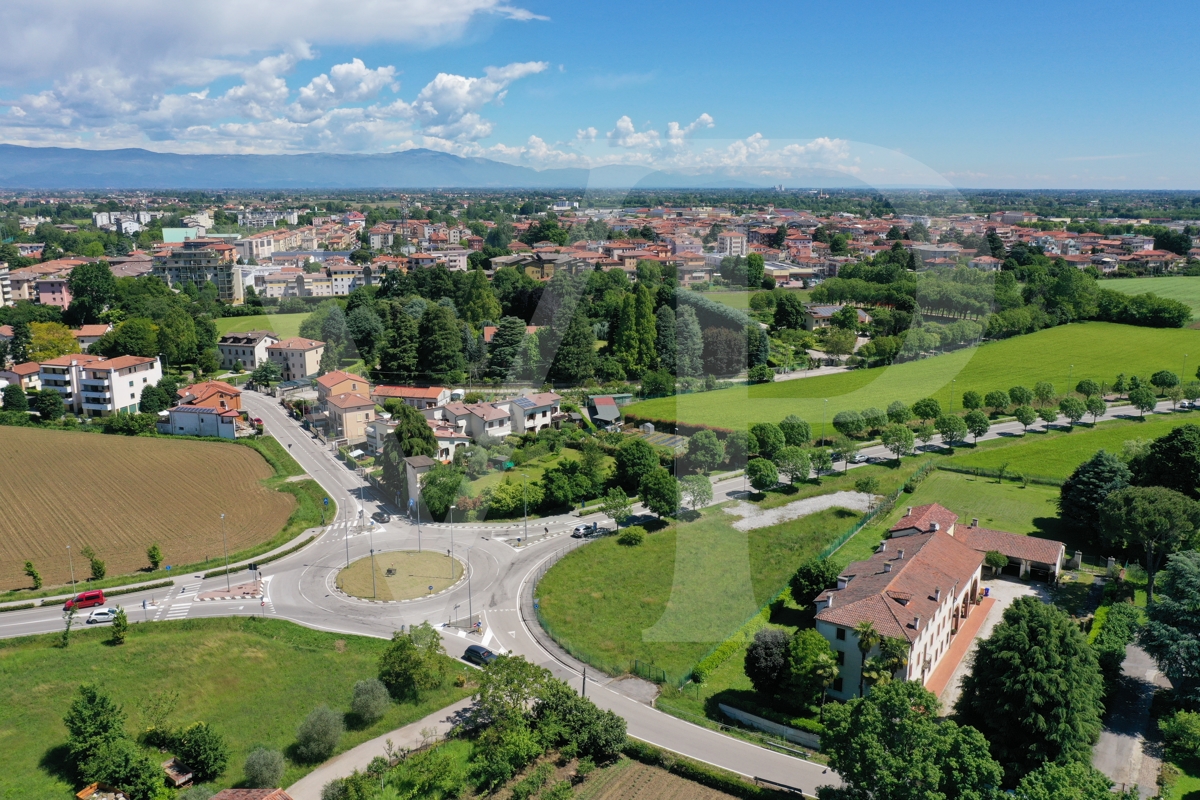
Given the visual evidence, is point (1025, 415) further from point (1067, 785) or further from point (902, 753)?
point (902, 753)

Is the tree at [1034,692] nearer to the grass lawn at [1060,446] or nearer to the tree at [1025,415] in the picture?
the grass lawn at [1060,446]

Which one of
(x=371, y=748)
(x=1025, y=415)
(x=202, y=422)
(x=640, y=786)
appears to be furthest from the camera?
(x=202, y=422)

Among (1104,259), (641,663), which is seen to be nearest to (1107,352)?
(1104,259)

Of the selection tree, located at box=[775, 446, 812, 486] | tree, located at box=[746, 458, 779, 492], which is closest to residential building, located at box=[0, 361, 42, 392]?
tree, located at box=[746, 458, 779, 492]

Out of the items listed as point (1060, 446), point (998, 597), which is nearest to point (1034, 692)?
point (998, 597)

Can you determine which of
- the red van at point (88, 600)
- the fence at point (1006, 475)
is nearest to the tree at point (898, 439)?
the fence at point (1006, 475)

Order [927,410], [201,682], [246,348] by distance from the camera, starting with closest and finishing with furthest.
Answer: [201,682] < [927,410] < [246,348]

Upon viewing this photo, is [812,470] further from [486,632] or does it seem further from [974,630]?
[486,632]
